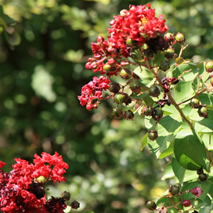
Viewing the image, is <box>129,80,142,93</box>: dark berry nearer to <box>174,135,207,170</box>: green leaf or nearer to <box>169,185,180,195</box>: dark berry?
<box>174,135,207,170</box>: green leaf

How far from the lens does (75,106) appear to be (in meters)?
4.05

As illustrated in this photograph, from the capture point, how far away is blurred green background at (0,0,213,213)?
2.85 metres

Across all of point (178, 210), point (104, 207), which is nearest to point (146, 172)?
point (104, 207)

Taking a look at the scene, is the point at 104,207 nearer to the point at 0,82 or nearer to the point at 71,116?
the point at 71,116

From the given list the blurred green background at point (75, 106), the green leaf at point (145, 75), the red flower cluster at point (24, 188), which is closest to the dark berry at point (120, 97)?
the green leaf at point (145, 75)

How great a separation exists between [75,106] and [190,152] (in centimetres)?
287

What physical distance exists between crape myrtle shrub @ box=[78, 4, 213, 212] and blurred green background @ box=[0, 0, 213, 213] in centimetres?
135

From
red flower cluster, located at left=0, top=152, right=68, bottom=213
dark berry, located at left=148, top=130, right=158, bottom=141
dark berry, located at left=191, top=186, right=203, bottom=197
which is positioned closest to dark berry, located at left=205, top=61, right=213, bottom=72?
dark berry, located at left=148, top=130, right=158, bottom=141

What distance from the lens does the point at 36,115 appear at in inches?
166

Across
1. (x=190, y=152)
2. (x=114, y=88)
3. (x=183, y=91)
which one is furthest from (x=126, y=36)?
(x=190, y=152)

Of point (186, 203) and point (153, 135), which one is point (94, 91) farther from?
point (186, 203)

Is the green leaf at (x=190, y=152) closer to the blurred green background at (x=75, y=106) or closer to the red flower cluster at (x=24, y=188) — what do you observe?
the red flower cluster at (x=24, y=188)

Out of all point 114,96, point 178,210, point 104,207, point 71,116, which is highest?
point 71,116

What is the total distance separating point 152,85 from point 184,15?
1.97 metres
